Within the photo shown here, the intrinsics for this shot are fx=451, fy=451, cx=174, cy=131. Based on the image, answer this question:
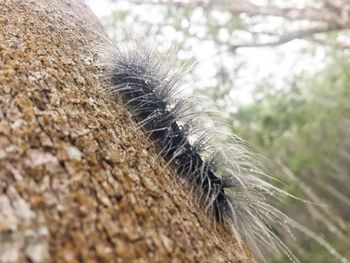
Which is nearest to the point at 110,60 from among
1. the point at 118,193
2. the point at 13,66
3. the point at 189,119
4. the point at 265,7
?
the point at 189,119

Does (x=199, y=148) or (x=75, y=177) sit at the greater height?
(x=199, y=148)

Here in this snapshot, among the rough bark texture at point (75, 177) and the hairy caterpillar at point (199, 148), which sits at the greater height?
the hairy caterpillar at point (199, 148)

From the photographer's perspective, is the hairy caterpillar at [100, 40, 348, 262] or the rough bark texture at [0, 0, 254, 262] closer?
the rough bark texture at [0, 0, 254, 262]

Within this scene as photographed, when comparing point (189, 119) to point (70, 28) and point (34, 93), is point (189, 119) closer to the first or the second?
point (70, 28)

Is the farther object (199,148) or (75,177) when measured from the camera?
(199,148)
